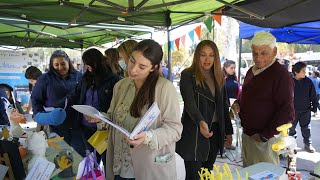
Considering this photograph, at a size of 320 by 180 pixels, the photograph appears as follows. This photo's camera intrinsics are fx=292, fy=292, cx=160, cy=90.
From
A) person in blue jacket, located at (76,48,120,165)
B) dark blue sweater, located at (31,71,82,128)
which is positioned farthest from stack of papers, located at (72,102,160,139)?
dark blue sweater, located at (31,71,82,128)

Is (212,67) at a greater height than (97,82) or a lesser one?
greater

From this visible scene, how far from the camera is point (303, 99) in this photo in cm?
484

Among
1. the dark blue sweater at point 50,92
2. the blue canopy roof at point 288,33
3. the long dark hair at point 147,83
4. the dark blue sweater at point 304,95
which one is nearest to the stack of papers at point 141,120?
the long dark hair at point 147,83

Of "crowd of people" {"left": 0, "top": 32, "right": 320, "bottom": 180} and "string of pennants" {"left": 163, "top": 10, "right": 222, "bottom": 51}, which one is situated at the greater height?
"string of pennants" {"left": 163, "top": 10, "right": 222, "bottom": 51}

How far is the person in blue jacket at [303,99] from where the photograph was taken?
472 centimetres

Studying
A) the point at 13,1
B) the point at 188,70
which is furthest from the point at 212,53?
the point at 13,1

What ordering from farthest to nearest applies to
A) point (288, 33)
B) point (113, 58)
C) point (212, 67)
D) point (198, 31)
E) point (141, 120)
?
point (198, 31)
point (288, 33)
point (113, 58)
point (212, 67)
point (141, 120)

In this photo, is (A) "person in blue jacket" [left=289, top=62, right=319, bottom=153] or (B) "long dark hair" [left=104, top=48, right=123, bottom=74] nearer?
(B) "long dark hair" [left=104, top=48, right=123, bottom=74]

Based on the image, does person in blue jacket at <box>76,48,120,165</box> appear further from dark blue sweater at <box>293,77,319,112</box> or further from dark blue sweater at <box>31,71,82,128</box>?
dark blue sweater at <box>293,77,319,112</box>

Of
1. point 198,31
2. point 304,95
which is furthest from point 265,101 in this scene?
point 198,31

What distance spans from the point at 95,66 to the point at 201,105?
88 centimetres

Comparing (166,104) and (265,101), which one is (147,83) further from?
(265,101)

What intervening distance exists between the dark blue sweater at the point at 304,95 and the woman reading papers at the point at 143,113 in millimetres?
3991

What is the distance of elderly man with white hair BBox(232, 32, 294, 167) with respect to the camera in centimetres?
192
